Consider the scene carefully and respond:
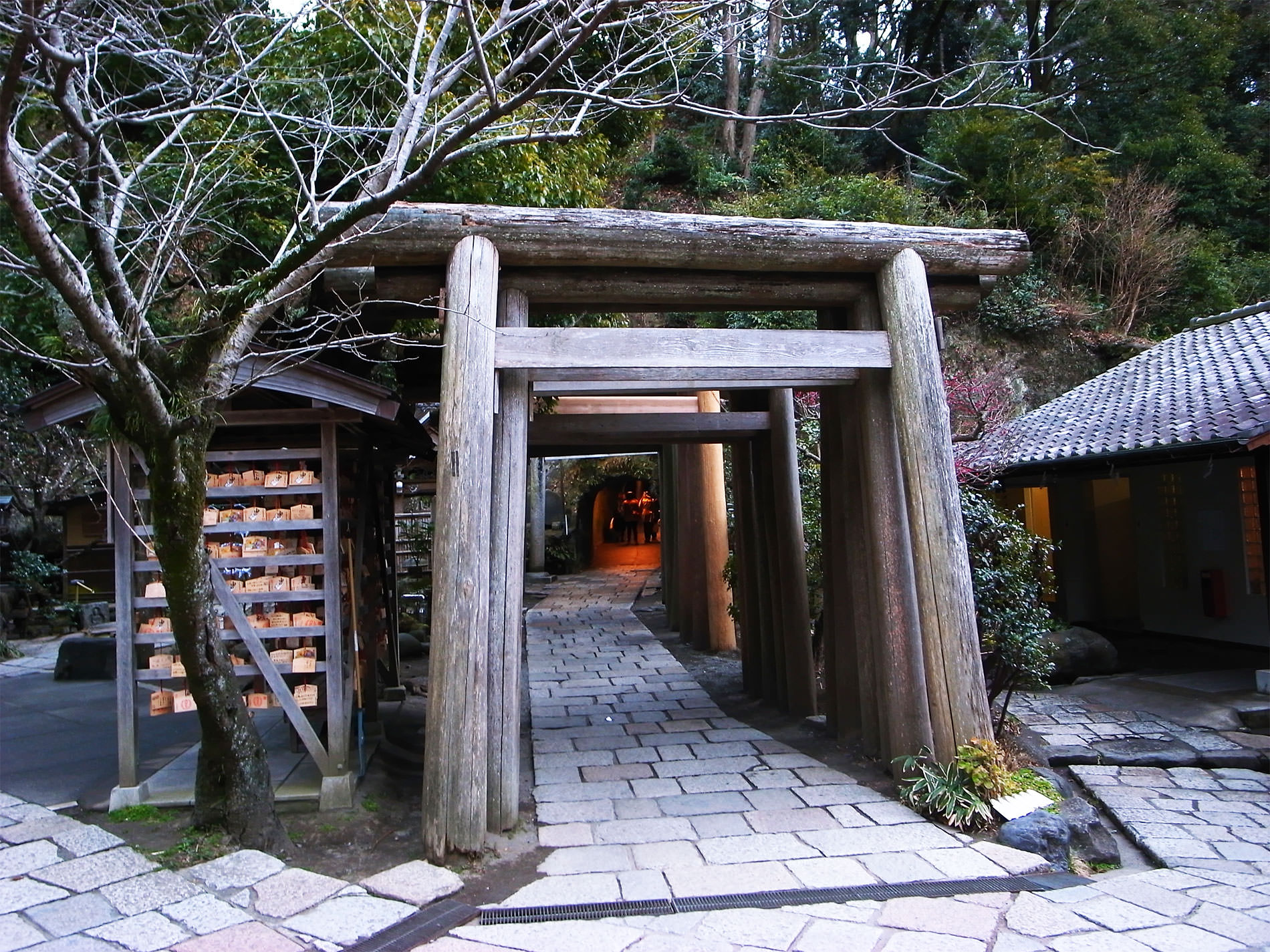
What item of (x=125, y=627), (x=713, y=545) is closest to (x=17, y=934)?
(x=125, y=627)

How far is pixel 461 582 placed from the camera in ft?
14.8

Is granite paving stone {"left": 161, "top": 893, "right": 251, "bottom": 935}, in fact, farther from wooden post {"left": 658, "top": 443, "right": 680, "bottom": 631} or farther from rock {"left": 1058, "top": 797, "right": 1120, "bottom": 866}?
wooden post {"left": 658, "top": 443, "right": 680, "bottom": 631}

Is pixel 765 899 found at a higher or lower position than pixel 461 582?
lower

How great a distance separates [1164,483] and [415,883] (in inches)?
416

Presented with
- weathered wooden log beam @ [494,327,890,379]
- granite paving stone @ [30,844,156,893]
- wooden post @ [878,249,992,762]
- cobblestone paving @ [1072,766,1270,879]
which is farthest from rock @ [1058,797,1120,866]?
granite paving stone @ [30,844,156,893]

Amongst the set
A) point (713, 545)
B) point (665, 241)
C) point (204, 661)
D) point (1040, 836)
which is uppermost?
point (665, 241)

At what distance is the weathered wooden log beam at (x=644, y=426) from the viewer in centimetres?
764

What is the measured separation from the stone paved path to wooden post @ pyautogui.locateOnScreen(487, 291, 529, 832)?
1.06ft

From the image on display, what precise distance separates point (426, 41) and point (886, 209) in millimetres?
11661

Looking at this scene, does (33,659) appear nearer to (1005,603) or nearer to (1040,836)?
(1005,603)

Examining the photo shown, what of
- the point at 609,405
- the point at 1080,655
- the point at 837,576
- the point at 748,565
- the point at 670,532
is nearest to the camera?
the point at 837,576

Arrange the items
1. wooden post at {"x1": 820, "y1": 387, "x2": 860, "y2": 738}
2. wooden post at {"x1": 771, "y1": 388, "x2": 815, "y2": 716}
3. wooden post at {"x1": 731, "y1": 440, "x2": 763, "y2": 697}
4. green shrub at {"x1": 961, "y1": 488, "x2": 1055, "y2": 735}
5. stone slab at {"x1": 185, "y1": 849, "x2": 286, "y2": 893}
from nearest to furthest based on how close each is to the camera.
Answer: stone slab at {"x1": 185, "y1": 849, "x2": 286, "y2": 893} → wooden post at {"x1": 820, "y1": 387, "x2": 860, "y2": 738} → green shrub at {"x1": 961, "y1": 488, "x2": 1055, "y2": 735} → wooden post at {"x1": 771, "y1": 388, "x2": 815, "y2": 716} → wooden post at {"x1": 731, "y1": 440, "x2": 763, "y2": 697}

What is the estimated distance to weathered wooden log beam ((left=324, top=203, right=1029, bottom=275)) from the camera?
4.95m

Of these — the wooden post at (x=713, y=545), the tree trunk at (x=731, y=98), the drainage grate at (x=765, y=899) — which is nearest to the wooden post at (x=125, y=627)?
the drainage grate at (x=765, y=899)
